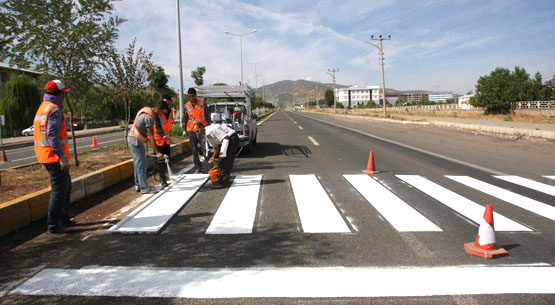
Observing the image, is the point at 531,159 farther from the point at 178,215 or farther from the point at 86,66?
the point at 86,66

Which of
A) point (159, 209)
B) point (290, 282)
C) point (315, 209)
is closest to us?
point (290, 282)

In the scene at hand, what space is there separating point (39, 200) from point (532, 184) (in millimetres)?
8938

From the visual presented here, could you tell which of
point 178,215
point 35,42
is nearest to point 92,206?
point 178,215

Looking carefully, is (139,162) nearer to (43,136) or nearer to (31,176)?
(43,136)

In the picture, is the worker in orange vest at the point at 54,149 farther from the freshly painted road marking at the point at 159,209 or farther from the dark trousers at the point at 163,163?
the dark trousers at the point at 163,163

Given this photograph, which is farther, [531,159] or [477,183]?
[531,159]

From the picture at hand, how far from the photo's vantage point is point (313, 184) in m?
7.60

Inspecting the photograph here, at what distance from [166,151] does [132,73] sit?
17.9 feet

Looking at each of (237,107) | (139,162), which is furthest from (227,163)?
(237,107)

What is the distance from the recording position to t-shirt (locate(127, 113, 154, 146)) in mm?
6719

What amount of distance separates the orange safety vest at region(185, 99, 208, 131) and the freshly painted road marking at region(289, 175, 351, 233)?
114 inches

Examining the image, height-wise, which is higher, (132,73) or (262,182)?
(132,73)

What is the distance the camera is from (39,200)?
546 centimetres

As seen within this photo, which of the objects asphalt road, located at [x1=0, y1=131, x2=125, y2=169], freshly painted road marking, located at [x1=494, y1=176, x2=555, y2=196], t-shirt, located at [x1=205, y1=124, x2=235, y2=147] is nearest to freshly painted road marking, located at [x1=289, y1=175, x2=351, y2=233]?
t-shirt, located at [x1=205, y1=124, x2=235, y2=147]
